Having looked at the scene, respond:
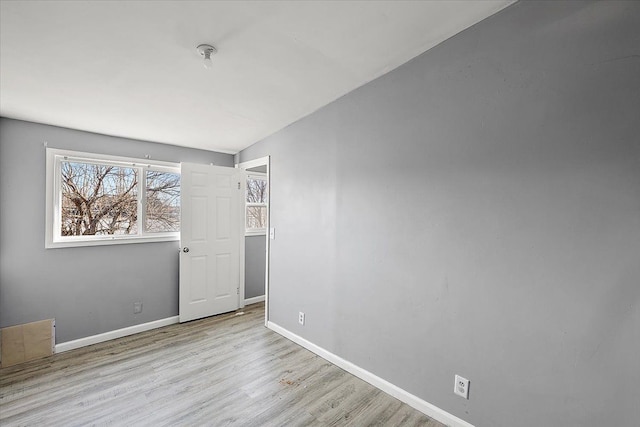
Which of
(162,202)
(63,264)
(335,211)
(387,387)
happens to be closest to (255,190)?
(162,202)

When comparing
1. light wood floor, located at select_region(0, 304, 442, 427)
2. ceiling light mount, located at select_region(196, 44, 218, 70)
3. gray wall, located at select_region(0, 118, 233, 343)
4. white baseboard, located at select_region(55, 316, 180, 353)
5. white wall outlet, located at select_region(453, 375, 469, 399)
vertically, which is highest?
ceiling light mount, located at select_region(196, 44, 218, 70)

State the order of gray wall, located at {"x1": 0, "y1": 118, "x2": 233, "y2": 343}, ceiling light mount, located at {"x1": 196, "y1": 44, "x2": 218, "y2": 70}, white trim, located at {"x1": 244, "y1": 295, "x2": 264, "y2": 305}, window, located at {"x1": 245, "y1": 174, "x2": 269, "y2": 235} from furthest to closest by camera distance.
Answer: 1. window, located at {"x1": 245, "y1": 174, "x2": 269, "y2": 235}
2. white trim, located at {"x1": 244, "y1": 295, "x2": 264, "y2": 305}
3. gray wall, located at {"x1": 0, "y1": 118, "x2": 233, "y2": 343}
4. ceiling light mount, located at {"x1": 196, "y1": 44, "x2": 218, "y2": 70}

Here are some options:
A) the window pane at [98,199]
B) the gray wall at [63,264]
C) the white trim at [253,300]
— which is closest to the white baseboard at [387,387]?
the white trim at [253,300]

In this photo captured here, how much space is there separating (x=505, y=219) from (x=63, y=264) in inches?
158

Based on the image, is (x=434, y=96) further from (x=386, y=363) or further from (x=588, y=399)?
(x=386, y=363)

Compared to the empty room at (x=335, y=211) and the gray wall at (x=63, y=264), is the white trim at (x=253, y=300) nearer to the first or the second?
the empty room at (x=335, y=211)

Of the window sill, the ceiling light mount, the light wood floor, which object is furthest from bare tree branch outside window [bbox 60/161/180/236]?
the ceiling light mount

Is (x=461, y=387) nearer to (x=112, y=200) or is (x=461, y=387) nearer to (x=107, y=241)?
(x=107, y=241)

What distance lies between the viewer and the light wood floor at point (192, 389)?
1.99 meters

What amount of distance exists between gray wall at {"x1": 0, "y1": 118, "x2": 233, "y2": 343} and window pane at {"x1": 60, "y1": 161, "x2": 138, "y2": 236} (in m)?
0.21

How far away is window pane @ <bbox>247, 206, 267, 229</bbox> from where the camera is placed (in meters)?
4.69

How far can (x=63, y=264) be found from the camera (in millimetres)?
2951

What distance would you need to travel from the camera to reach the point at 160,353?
2.90m

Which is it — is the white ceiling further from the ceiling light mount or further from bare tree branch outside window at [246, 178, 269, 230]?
bare tree branch outside window at [246, 178, 269, 230]
